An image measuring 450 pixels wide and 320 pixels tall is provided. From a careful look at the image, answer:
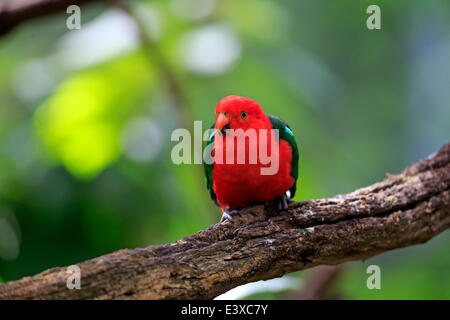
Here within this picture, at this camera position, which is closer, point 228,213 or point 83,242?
point 228,213

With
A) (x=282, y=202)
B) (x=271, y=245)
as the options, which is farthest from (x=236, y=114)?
(x=271, y=245)

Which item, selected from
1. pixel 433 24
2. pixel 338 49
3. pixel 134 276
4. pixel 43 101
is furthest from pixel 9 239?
pixel 433 24

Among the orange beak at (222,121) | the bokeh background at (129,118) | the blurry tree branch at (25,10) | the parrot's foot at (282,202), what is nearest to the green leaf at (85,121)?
the bokeh background at (129,118)

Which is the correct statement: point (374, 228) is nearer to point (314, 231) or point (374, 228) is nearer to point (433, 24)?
point (314, 231)

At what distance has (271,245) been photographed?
119 inches

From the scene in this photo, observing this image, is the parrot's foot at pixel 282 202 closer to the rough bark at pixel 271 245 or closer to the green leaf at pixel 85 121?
the rough bark at pixel 271 245

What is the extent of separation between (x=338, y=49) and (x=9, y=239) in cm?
779

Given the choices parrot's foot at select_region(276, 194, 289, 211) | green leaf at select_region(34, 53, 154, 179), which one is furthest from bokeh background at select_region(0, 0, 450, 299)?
parrot's foot at select_region(276, 194, 289, 211)

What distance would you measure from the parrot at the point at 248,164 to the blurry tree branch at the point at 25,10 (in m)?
1.81

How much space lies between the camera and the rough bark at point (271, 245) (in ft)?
7.88

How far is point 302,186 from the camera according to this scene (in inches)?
193

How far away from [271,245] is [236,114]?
947mm

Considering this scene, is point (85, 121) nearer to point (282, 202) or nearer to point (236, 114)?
point (236, 114)
